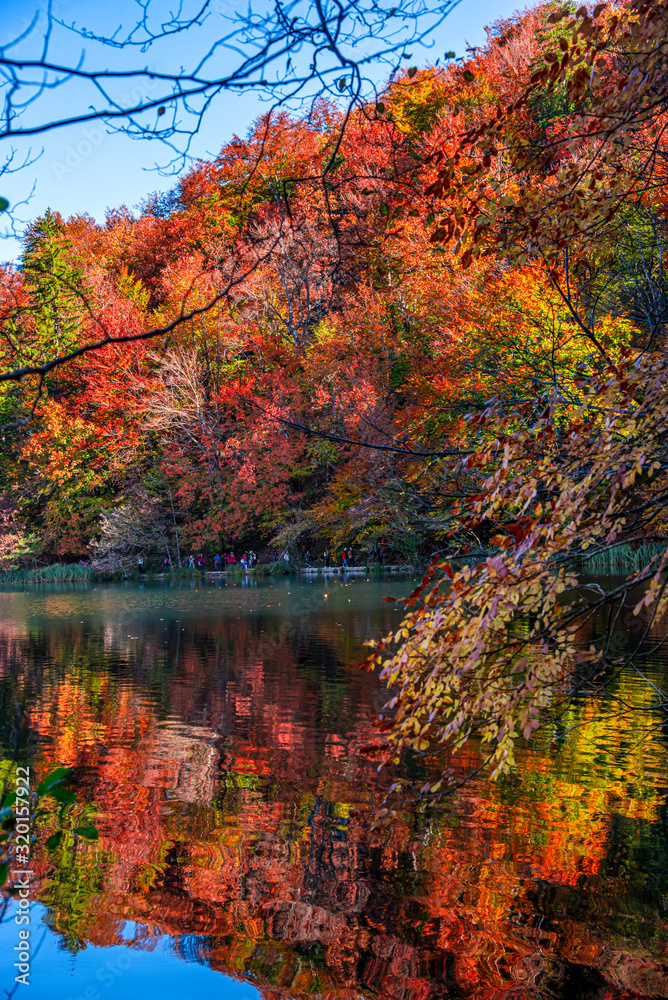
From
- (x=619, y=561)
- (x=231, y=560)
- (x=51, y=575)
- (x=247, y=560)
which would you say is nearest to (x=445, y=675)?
(x=619, y=561)

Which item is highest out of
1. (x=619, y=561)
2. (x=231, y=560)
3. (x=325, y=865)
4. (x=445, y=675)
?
(x=445, y=675)

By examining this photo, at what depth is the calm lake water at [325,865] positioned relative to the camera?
400cm

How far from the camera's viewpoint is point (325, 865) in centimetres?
509

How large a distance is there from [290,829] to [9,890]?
6.29ft

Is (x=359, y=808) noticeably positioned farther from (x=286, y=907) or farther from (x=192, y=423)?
(x=192, y=423)

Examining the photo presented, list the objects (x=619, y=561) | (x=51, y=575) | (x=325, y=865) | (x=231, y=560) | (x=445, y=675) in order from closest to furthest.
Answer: (x=445, y=675)
(x=325, y=865)
(x=619, y=561)
(x=231, y=560)
(x=51, y=575)

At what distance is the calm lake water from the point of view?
4.00 m

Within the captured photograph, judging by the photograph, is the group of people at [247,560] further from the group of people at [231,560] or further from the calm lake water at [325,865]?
the calm lake water at [325,865]

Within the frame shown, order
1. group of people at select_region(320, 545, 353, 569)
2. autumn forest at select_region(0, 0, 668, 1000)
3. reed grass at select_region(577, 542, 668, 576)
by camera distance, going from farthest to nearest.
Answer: group of people at select_region(320, 545, 353, 569), reed grass at select_region(577, 542, 668, 576), autumn forest at select_region(0, 0, 668, 1000)

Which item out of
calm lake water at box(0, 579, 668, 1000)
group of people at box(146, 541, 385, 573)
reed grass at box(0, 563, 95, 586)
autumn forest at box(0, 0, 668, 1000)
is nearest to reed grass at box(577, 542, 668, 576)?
autumn forest at box(0, 0, 668, 1000)

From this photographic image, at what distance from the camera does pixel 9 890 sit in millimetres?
4621

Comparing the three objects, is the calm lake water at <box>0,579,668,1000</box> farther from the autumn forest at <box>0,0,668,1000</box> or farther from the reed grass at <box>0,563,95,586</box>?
the reed grass at <box>0,563,95,586</box>

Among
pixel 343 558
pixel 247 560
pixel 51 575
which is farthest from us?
pixel 51 575

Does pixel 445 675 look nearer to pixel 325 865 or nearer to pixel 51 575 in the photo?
pixel 325 865
